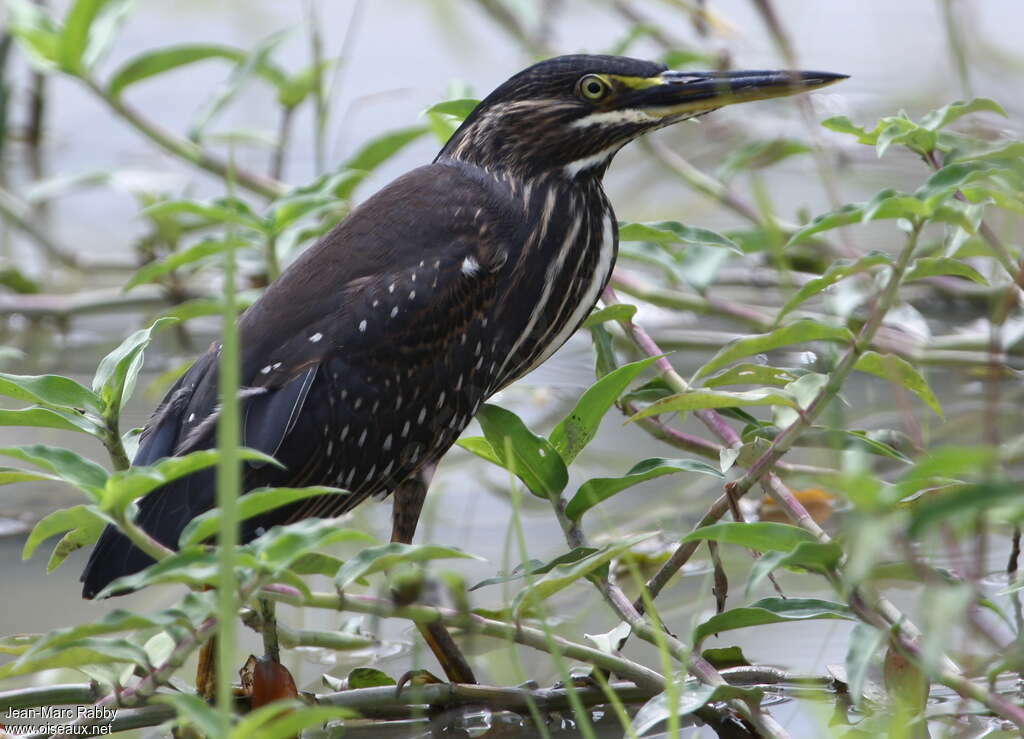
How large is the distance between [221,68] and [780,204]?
3.23m

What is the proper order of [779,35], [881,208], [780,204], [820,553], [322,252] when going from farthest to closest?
[780,204] < [322,252] < [779,35] < [881,208] < [820,553]

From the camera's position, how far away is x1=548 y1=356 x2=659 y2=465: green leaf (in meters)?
2.43

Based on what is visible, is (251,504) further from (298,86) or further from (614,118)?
(298,86)

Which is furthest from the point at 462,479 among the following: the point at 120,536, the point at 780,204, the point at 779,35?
the point at 780,204

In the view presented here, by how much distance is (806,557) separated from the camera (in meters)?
2.06

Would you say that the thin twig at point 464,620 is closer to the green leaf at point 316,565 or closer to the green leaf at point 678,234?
the green leaf at point 316,565

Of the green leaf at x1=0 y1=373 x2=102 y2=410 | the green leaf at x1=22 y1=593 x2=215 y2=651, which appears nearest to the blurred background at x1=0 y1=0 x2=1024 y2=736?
the green leaf at x1=0 y1=373 x2=102 y2=410

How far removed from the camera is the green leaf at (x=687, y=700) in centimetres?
208

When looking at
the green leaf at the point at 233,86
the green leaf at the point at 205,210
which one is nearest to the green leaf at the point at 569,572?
the green leaf at the point at 205,210

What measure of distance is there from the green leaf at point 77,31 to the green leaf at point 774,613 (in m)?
2.61

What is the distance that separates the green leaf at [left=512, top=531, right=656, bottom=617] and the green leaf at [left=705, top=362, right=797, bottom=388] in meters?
0.45

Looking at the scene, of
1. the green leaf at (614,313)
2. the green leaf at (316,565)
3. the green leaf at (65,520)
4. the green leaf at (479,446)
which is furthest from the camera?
the green leaf at (614,313)

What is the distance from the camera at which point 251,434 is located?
2754 mm

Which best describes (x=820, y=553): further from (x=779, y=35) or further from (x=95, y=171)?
(x=95, y=171)
